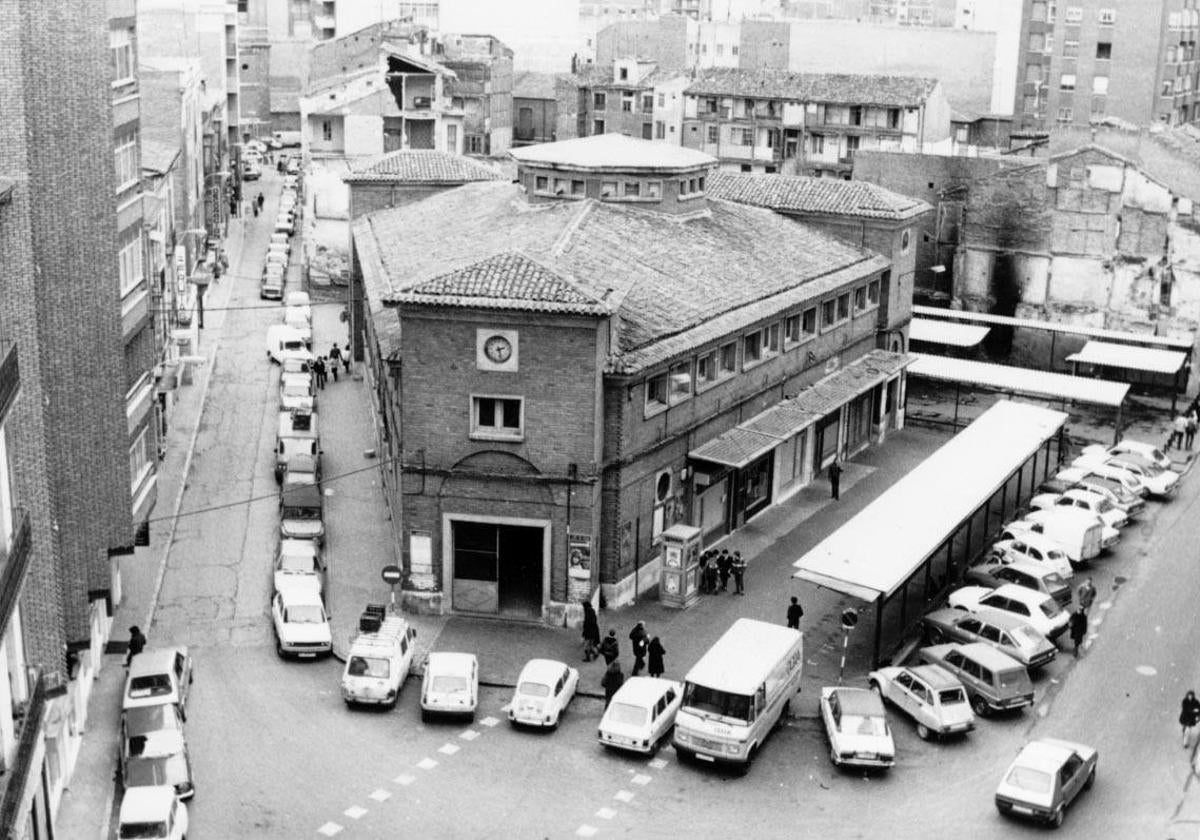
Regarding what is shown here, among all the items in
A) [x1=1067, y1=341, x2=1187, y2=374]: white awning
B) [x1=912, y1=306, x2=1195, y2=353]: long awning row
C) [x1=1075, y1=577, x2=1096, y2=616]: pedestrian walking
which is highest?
[x1=912, y1=306, x2=1195, y2=353]: long awning row

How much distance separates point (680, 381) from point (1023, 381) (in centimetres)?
2346

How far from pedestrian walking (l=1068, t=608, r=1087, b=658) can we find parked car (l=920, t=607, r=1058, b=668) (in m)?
0.98

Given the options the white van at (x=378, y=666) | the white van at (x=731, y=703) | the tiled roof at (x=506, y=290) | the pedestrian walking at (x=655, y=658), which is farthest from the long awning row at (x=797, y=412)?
the white van at (x=378, y=666)

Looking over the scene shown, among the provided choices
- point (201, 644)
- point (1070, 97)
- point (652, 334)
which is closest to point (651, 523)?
point (652, 334)

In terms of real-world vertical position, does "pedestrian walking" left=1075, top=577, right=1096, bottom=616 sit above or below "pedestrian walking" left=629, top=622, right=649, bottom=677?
below

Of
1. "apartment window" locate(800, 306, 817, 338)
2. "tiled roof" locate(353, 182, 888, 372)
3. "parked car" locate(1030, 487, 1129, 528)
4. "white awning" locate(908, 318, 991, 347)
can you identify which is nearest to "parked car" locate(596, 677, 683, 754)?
"tiled roof" locate(353, 182, 888, 372)

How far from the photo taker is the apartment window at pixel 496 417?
4447cm

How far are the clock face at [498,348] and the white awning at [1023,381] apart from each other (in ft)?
96.9

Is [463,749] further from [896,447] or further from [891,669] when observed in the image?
[896,447]

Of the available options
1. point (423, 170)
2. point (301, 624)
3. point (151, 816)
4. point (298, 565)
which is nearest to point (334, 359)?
point (423, 170)

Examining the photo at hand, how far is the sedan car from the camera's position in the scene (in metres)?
38.5

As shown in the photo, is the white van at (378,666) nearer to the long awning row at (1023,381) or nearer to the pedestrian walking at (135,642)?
A: the pedestrian walking at (135,642)

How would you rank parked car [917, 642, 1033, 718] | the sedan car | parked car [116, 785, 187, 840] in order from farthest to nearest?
parked car [917, 642, 1033, 718], the sedan car, parked car [116, 785, 187, 840]

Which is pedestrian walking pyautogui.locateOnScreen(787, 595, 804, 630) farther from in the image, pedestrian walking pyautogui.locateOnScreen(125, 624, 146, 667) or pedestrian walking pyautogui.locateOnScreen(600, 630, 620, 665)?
pedestrian walking pyautogui.locateOnScreen(125, 624, 146, 667)
